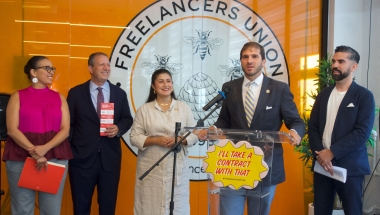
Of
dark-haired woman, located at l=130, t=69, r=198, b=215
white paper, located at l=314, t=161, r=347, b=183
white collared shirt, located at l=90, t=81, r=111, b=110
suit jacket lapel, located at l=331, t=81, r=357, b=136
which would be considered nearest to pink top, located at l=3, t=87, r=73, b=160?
white collared shirt, located at l=90, t=81, r=111, b=110

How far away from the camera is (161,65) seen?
480cm

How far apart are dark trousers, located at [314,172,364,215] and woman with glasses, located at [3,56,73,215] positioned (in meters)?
2.15

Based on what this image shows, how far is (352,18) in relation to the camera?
16.7 ft

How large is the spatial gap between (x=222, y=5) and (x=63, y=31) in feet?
5.97

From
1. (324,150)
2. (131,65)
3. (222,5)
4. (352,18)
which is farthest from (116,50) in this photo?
(352,18)

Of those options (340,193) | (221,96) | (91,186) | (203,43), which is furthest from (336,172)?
(203,43)

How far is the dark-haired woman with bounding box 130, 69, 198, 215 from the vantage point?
11.6 feet

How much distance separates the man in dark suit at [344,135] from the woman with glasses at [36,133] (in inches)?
84.9

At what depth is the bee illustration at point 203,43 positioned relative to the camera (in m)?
4.87

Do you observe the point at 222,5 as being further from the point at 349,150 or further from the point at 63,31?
the point at 349,150

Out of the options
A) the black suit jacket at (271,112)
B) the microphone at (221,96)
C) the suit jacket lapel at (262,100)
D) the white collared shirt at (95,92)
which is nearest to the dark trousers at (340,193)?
the black suit jacket at (271,112)

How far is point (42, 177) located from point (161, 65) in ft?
6.24

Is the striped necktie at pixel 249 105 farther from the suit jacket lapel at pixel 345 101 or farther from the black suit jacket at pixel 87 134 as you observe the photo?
the black suit jacket at pixel 87 134

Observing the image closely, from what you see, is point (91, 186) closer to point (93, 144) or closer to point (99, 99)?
point (93, 144)
